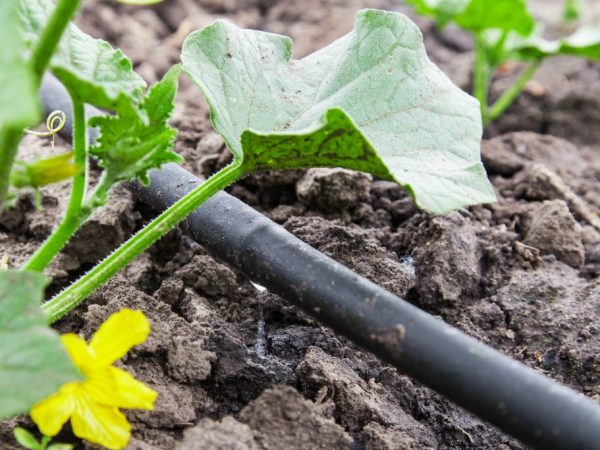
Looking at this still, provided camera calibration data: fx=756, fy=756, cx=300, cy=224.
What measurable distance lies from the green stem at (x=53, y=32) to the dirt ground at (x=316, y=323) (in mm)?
562

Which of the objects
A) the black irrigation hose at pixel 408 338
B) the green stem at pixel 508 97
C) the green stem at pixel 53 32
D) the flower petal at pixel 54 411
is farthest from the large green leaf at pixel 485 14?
the flower petal at pixel 54 411

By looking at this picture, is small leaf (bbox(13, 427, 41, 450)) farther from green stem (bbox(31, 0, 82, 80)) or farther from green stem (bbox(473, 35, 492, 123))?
green stem (bbox(473, 35, 492, 123))

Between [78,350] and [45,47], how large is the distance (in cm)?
43

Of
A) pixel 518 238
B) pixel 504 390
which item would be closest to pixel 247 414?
pixel 504 390

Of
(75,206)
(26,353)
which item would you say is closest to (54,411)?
(26,353)

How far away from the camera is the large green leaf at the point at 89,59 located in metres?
1.17

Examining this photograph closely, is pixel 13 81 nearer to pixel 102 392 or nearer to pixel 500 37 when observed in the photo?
pixel 102 392

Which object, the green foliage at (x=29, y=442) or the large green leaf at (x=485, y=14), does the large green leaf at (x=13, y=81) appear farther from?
the large green leaf at (x=485, y=14)

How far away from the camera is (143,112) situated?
1229 millimetres

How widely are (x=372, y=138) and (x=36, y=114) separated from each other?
827mm

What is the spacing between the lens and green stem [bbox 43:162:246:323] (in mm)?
1283

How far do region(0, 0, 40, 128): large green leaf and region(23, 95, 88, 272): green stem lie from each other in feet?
1.21

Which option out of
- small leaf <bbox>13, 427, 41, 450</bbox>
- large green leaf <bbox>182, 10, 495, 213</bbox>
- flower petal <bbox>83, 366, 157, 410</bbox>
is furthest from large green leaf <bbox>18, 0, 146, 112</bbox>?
small leaf <bbox>13, 427, 41, 450</bbox>

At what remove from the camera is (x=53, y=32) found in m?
1.02
